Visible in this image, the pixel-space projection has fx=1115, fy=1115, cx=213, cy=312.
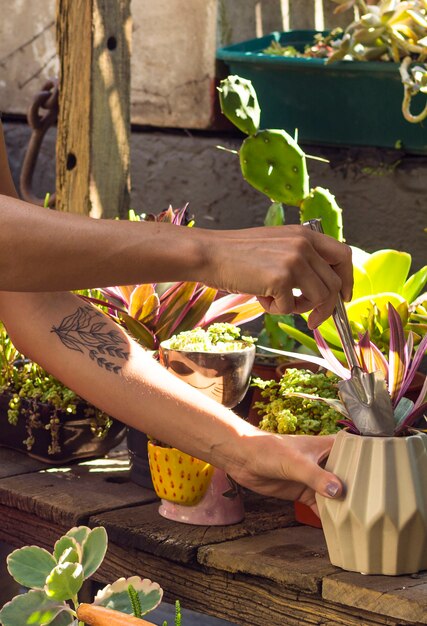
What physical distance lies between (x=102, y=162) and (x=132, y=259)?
1.21 metres

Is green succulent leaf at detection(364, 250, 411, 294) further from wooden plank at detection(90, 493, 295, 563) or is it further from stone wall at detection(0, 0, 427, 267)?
stone wall at detection(0, 0, 427, 267)

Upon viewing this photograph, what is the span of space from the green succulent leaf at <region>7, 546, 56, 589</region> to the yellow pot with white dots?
0.59 m

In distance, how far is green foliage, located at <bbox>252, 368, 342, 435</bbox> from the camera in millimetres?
1576

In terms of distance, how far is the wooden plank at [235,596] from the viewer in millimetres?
1375

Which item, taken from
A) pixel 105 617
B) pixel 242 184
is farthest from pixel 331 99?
pixel 105 617

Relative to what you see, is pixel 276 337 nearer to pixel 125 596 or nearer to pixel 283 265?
pixel 283 265

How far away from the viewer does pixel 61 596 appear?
0.98m

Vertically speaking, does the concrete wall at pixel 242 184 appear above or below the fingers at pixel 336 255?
below

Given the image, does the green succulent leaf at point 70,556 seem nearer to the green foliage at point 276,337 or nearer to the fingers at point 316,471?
the fingers at point 316,471

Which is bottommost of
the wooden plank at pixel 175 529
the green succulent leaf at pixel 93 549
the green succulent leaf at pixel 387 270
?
the wooden plank at pixel 175 529

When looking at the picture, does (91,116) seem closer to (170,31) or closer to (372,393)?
(170,31)

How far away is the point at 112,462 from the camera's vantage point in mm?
2002

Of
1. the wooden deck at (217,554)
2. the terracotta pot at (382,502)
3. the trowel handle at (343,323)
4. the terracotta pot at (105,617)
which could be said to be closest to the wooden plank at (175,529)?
the wooden deck at (217,554)

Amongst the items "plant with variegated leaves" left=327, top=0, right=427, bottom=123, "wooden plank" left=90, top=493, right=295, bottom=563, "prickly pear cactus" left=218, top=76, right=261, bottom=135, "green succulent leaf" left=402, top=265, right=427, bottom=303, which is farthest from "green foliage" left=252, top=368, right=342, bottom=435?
"plant with variegated leaves" left=327, top=0, right=427, bottom=123
